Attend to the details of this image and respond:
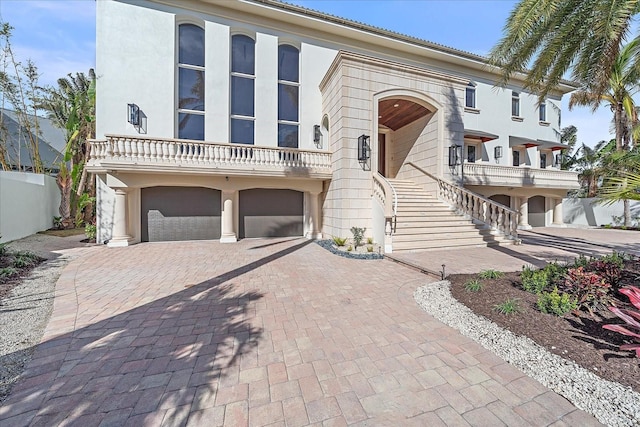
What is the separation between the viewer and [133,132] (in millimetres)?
10344

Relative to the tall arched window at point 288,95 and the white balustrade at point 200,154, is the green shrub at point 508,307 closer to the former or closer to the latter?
the white balustrade at point 200,154

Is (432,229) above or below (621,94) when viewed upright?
below

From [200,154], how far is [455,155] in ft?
35.3

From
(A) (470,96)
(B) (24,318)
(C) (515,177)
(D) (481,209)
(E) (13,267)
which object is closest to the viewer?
(B) (24,318)

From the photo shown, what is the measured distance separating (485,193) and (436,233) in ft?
29.5

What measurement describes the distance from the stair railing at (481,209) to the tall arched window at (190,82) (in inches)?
435

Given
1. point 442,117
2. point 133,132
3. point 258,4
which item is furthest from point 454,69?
point 133,132

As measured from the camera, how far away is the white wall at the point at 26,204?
9.11 meters

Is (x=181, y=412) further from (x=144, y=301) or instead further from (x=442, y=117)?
(x=442, y=117)

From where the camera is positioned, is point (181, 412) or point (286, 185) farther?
point (286, 185)

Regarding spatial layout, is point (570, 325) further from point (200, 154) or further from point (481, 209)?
point (200, 154)

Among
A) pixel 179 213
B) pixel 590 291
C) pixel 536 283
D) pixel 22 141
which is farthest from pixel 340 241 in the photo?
pixel 22 141

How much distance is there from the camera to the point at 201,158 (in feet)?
32.6

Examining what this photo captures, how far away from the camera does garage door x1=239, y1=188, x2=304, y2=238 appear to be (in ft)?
38.3
